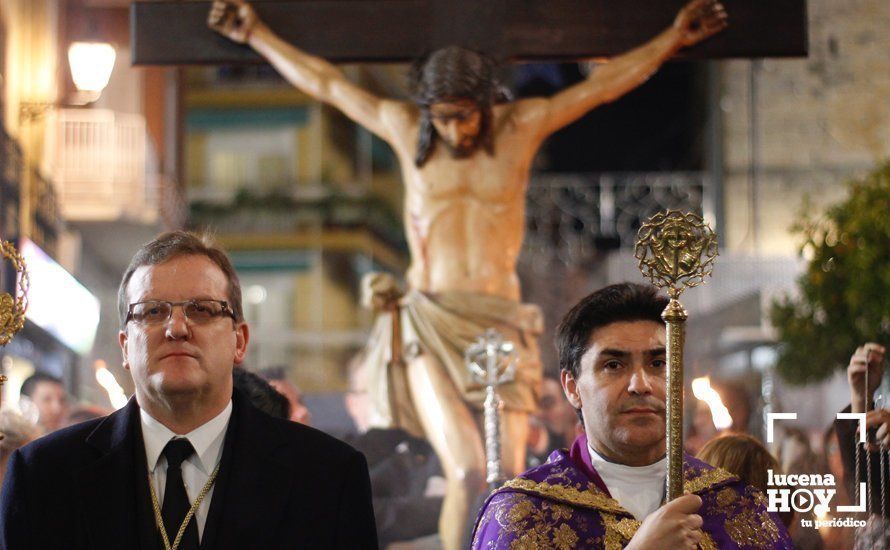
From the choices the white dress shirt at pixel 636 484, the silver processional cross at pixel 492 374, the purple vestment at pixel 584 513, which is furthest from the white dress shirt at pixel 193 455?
the silver processional cross at pixel 492 374

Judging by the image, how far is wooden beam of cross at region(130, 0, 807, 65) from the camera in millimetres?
7680

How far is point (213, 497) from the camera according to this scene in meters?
3.82

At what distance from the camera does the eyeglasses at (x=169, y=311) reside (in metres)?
3.89

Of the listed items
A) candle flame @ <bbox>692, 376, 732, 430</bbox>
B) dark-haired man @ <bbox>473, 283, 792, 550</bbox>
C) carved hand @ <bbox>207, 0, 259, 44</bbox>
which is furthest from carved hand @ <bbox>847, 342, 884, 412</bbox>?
carved hand @ <bbox>207, 0, 259, 44</bbox>

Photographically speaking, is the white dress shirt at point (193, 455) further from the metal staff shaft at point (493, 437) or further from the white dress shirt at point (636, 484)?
the metal staff shaft at point (493, 437)

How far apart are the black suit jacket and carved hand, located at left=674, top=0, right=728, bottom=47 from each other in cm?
408

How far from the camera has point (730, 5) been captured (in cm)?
768

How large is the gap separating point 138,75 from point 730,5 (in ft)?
54.9

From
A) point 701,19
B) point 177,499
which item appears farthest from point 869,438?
point 701,19

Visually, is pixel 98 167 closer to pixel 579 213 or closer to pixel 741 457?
pixel 579 213

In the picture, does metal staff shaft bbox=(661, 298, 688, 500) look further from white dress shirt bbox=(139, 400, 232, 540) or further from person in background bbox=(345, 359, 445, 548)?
person in background bbox=(345, 359, 445, 548)

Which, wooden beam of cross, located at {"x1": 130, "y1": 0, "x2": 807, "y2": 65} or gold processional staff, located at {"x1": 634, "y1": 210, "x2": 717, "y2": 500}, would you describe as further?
wooden beam of cross, located at {"x1": 130, "y1": 0, "x2": 807, "y2": 65}

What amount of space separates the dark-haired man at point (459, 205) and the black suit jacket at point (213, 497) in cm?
345

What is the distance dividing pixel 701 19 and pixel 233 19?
6.88 ft
